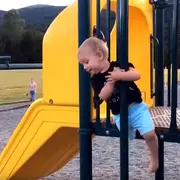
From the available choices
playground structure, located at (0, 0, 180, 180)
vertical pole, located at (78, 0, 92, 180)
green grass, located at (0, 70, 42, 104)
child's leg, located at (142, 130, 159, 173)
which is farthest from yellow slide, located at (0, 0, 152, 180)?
green grass, located at (0, 70, 42, 104)

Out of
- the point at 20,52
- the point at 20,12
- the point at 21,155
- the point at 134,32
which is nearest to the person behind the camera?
the point at 21,155

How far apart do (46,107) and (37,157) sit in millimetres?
559

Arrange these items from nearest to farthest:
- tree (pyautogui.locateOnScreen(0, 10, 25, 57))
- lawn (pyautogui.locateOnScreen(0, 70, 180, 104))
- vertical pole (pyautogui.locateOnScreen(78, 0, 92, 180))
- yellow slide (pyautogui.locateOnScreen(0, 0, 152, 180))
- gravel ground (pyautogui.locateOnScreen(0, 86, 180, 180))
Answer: vertical pole (pyautogui.locateOnScreen(78, 0, 92, 180)), yellow slide (pyautogui.locateOnScreen(0, 0, 152, 180)), gravel ground (pyautogui.locateOnScreen(0, 86, 180, 180)), lawn (pyautogui.locateOnScreen(0, 70, 180, 104)), tree (pyautogui.locateOnScreen(0, 10, 25, 57))

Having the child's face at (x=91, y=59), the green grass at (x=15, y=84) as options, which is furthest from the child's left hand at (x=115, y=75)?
the green grass at (x=15, y=84)

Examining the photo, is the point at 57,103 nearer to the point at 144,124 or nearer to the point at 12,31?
the point at 144,124

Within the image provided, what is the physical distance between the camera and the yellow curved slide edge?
351 centimetres

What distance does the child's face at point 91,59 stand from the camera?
241 cm

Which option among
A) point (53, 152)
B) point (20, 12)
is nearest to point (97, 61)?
point (53, 152)

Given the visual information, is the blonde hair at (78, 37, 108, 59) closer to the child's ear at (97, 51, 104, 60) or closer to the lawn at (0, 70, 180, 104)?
the child's ear at (97, 51, 104, 60)

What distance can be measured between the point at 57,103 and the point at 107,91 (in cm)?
115

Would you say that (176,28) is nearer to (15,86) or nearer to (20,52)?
(15,86)

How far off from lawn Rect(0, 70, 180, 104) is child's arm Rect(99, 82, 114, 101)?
11.4 meters

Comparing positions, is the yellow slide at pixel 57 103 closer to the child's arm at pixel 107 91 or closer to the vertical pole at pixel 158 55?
the vertical pole at pixel 158 55

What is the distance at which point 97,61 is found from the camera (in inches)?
95.3
